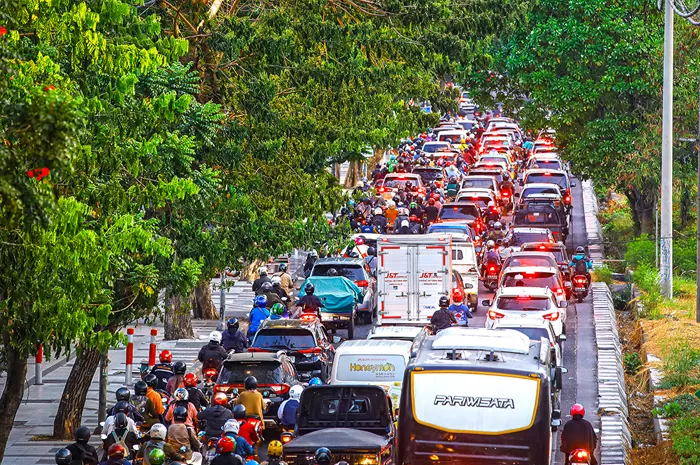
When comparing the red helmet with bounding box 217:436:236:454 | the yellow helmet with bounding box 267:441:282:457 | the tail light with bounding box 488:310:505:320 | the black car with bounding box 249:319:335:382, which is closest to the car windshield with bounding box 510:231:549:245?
the tail light with bounding box 488:310:505:320

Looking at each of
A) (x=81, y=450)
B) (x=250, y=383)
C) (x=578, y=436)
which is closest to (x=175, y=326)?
(x=250, y=383)

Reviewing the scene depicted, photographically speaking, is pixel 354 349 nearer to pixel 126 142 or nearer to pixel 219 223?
pixel 219 223

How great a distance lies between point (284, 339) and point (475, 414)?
9294 mm

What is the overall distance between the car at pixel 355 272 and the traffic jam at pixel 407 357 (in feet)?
0.13

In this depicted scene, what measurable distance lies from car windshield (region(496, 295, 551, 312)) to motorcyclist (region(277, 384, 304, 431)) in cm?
851

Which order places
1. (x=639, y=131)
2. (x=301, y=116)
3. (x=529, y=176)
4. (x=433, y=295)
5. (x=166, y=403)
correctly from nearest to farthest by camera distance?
(x=166, y=403) < (x=301, y=116) < (x=433, y=295) < (x=639, y=131) < (x=529, y=176)

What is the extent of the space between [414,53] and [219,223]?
6.30m

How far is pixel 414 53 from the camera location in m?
28.5

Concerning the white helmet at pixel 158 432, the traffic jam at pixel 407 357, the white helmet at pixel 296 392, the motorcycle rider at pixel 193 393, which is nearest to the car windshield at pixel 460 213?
the traffic jam at pixel 407 357

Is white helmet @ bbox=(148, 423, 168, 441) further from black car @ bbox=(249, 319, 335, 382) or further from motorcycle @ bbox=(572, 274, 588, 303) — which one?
motorcycle @ bbox=(572, 274, 588, 303)

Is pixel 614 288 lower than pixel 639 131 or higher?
lower

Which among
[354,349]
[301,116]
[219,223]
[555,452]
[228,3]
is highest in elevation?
[228,3]

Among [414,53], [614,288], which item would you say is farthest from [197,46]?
[614,288]

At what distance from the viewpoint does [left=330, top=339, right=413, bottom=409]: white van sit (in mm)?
21250
